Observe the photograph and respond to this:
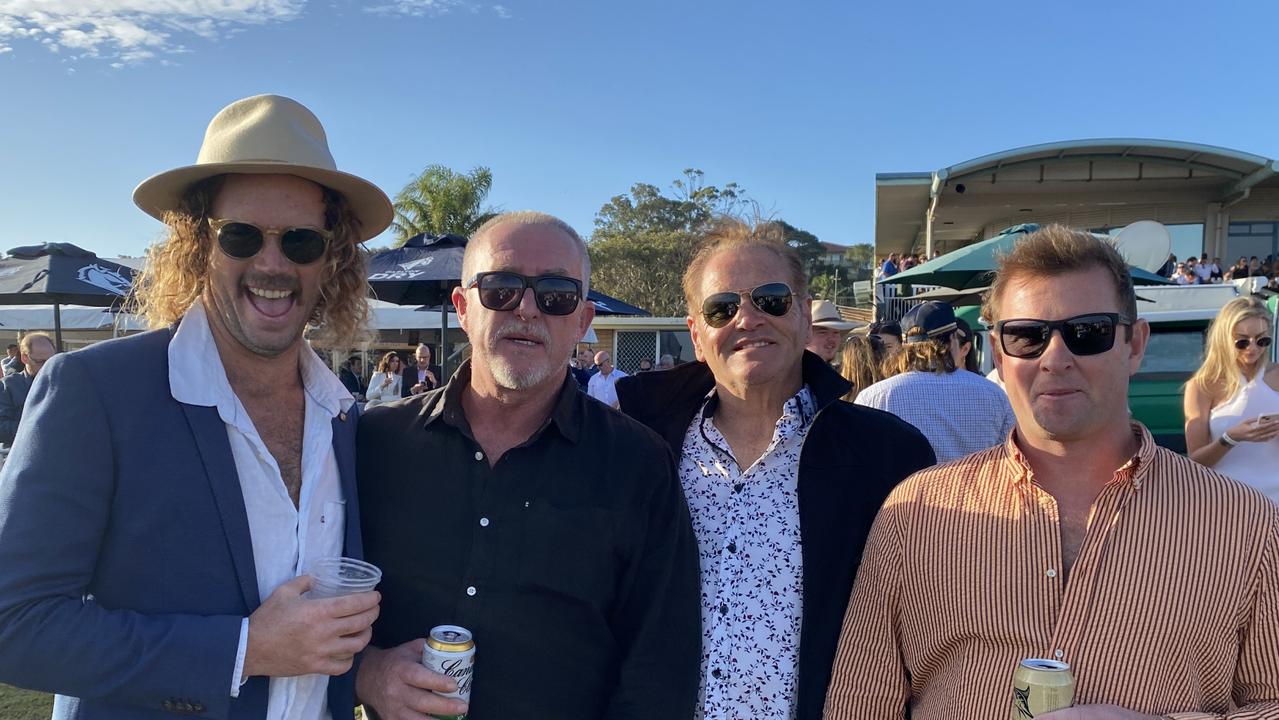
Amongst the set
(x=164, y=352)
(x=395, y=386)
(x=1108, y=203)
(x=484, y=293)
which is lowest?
(x=395, y=386)

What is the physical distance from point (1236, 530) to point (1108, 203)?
1874 centimetres

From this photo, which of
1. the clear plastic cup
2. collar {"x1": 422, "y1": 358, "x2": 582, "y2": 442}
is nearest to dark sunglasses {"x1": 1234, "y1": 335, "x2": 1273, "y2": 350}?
collar {"x1": 422, "y1": 358, "x2": 582, "y2": 442}

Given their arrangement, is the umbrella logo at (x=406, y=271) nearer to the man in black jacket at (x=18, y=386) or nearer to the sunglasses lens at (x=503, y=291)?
the man in black jacket at (x=18, y=386)

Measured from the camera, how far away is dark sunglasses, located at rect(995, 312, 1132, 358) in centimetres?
186

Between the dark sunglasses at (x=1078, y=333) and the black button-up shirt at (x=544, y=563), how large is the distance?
100 cm

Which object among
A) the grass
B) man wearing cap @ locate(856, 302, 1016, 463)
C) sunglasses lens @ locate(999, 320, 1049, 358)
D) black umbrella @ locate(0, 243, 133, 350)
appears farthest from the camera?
black umbrella @ locate(0, 243, 133, 350)

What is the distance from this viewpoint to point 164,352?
1817 millimetres

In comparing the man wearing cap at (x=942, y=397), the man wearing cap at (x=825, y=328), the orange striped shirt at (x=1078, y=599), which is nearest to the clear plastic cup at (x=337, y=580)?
the orange striped shirt at (x=1078, y=599)

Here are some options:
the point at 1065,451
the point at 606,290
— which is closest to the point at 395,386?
the point at 1065,451

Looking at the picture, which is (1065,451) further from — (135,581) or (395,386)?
(395,386)

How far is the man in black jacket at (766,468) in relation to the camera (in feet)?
7.06

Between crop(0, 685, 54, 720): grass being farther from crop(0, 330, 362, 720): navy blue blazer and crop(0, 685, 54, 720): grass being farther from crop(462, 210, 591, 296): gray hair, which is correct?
crop(462, 210, 591, 296): gray hair

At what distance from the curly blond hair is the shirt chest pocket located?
90cm

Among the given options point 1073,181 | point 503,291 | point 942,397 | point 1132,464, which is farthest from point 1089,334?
point 1073,181
